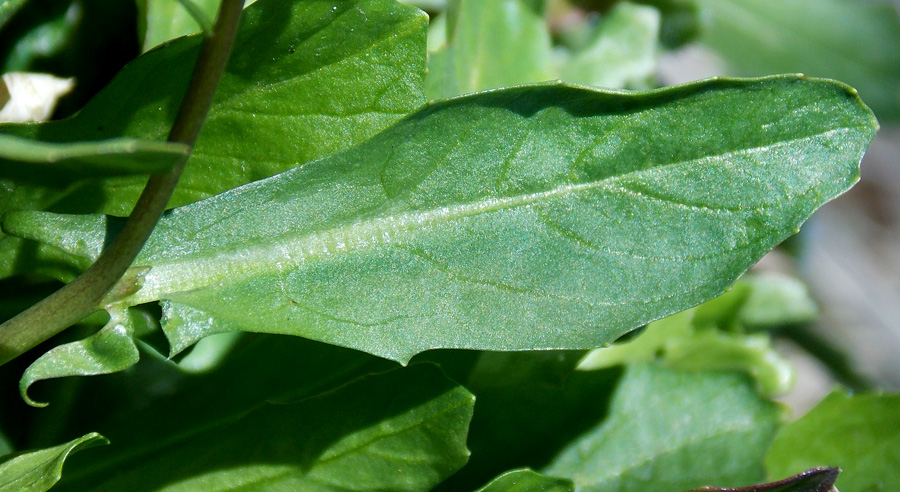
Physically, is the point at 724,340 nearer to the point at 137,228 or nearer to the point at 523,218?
the point at 523,218

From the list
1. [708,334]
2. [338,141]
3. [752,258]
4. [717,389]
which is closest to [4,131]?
[338,141]

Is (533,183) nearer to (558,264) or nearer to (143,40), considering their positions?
(558,264)

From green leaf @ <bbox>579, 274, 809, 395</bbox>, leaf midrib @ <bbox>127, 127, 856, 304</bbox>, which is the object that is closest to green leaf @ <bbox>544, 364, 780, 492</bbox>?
green leaf @ <bbox>579, 274, 809, 395</bbox>

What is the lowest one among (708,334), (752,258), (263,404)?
(708,334)

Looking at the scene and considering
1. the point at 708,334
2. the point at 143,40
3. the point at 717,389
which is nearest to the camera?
the point at 143,40

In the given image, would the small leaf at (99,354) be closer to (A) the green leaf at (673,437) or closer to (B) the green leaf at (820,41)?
(A) the green leaf at (673,437)
